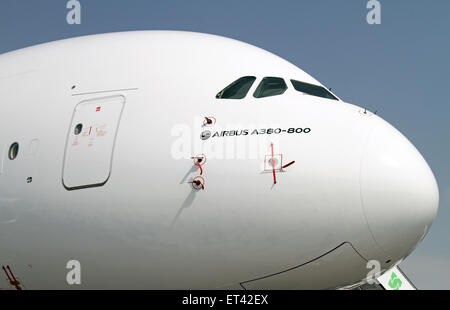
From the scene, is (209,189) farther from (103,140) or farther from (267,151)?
(103,140)

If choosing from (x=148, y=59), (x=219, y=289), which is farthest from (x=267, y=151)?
(x=148, y=59)

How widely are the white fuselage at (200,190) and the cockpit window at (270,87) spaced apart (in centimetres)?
11

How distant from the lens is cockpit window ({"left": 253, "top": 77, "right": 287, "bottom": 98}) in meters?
8.79

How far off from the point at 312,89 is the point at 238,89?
1164 millimetres

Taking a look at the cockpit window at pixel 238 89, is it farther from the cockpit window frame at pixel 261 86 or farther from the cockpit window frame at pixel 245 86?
the cockpit window frame at pixel 261 86

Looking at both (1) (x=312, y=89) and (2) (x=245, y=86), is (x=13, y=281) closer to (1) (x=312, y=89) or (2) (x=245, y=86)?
(2) (x=245, y=86)

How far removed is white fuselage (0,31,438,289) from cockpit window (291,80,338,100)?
152mm

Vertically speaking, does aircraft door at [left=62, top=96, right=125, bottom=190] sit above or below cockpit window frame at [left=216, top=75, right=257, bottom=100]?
below

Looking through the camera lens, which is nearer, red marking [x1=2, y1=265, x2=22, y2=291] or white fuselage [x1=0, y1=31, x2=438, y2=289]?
white fuselage [x1=0, y1=31, x2=438, y2=289]

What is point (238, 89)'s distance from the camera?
29.0 ft

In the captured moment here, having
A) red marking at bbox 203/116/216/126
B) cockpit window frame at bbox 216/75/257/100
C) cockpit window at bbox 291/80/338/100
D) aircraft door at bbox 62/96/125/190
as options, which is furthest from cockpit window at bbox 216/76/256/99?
aircraft door at bbox 62/96/125/190

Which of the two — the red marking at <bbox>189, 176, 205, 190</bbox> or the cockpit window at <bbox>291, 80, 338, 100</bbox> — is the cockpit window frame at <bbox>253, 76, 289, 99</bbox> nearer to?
the cockpit window at <bbox>291, 80, 338, 100</bbox>

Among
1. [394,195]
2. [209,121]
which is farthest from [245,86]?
[394,195]

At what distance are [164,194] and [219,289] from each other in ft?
4.82
